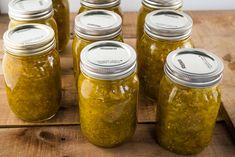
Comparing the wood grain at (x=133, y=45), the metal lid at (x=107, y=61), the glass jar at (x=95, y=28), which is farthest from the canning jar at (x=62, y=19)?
the metal lid at (x=107, y=61)

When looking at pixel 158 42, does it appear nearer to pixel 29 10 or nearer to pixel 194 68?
pixel 194 68

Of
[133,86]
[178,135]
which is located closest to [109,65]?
[133,86]

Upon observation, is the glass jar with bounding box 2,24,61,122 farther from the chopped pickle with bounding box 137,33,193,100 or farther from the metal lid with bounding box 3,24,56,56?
the chopped pickle with bounding box 137,33,193,100

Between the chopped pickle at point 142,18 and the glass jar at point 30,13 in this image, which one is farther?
the chopped pickle at point 142,18

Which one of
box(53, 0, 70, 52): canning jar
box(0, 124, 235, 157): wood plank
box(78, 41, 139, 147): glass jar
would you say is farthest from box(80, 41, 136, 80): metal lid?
box(53, 0, 70, 52): canning jar

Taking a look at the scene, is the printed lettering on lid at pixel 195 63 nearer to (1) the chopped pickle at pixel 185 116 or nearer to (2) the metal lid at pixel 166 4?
(1) the chopped pickle at pixel 185 116

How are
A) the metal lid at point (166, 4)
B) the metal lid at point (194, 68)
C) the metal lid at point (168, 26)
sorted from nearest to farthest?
the metal lid at point (194, 68), the metal lid at point (168, 26), the metal lid at point (166, 4)

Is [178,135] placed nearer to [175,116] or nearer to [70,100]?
[175,116]
